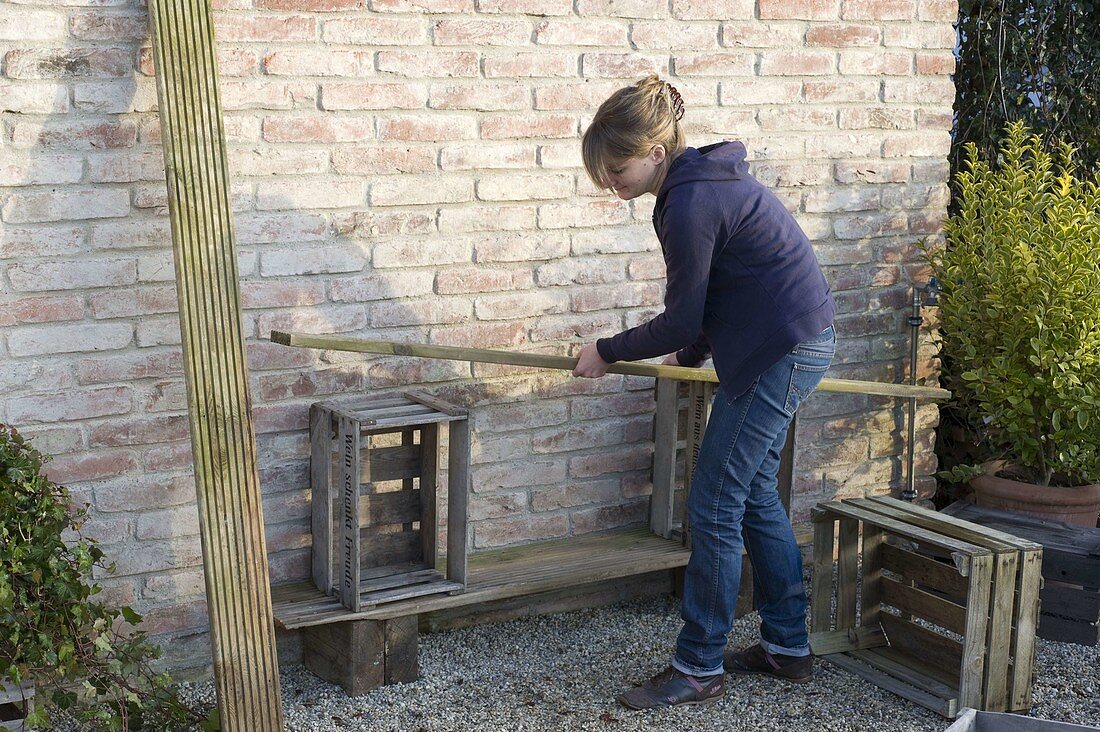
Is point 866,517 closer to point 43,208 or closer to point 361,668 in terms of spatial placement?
point 361,668

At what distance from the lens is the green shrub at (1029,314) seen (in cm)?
385

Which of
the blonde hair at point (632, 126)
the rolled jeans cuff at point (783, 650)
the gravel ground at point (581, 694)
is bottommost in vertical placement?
the gravel ground at point (581, 694)

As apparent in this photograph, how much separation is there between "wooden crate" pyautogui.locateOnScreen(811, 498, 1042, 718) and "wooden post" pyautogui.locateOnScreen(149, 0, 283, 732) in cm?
159

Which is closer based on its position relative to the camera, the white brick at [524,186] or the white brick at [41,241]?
the white brick at [41,241]

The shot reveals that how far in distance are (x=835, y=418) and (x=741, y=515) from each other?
119 centimetres

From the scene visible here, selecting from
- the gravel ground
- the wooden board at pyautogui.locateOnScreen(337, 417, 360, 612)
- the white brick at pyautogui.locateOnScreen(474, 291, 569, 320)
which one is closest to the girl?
the gravel ground

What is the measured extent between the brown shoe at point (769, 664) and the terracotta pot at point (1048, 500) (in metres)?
1.17

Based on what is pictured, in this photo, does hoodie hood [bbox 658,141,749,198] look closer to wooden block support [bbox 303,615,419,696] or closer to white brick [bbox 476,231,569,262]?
white brick [bbox 476,231,569,262]

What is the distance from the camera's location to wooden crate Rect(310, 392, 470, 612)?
3127 mm

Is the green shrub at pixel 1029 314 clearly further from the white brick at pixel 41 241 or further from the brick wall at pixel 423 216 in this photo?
the white brick at pixel 41 241

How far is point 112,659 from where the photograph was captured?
9.04ft

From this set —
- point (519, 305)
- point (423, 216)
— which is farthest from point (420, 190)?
point (519, 305)

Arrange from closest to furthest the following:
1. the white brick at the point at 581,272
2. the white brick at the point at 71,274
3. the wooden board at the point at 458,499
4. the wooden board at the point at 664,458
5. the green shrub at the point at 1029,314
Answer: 1. the white brick at the point at 71,274
2. the wooden board at the point at 458,499
3. the white brick at the point at 581,272
4. the wooden board at the point at 664,458
5. the green shrub at the point at 1029,314

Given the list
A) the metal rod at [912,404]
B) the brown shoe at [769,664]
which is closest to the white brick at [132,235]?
the brown shoe at [769,664]
